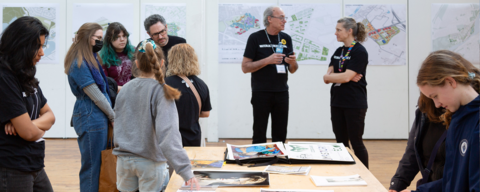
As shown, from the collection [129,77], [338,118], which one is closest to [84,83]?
[129,77]

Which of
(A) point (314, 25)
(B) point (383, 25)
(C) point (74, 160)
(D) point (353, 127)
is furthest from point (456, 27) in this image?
(C) point (74, 160)

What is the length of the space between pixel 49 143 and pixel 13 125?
4397 millimetres

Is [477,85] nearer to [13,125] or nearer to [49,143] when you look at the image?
[13,125]

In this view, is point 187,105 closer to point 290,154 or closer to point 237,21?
point 290,154

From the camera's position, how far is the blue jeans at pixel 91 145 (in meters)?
2.46

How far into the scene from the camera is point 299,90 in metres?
5.91

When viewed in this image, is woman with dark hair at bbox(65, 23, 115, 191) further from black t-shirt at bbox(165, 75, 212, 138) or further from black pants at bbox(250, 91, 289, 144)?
black pants at bbox(250, 91, 289, 144)

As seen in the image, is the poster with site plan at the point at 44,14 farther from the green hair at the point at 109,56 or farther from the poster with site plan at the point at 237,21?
the green hair at the point at 109,56

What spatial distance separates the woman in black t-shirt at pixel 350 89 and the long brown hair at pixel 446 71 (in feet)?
5.94

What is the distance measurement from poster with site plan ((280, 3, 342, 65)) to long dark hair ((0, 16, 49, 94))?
4508mm

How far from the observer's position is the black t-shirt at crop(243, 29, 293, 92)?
3.46 m

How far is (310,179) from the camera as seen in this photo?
5.52ft

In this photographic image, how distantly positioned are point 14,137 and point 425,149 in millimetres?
1918

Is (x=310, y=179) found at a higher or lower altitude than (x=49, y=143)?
higher
